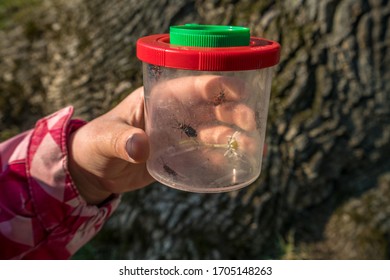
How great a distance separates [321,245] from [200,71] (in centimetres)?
151

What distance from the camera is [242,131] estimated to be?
129 centimetres

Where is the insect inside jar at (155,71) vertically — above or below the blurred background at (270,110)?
above

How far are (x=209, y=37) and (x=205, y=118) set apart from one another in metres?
0.22

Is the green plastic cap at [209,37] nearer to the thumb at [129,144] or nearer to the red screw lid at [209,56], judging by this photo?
the red screw lid at [209,56]

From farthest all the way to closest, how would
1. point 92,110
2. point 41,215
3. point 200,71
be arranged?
1. point 92,110
2. point 41,215
3. point 200,71

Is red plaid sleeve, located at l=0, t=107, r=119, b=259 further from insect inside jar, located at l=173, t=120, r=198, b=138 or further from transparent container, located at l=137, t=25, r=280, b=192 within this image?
insect inside jar, located at l=173, t=120, r=198, b=138

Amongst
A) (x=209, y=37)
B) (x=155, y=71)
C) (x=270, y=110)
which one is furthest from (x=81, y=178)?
A: (x=270, y=110)

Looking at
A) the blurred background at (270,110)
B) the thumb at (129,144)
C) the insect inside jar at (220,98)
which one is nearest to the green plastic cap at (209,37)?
the insect inside jar at (220,98)

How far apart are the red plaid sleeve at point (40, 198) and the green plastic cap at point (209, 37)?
A: 1.87 ft

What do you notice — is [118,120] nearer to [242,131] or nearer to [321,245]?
[242,131]

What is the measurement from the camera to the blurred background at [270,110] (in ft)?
6.63

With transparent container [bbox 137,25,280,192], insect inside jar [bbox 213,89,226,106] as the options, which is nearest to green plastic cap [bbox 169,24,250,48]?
transparent container [bbox 137,25,280,192]

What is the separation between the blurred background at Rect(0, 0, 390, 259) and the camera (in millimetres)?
2020

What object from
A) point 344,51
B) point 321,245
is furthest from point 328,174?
point 344,51
